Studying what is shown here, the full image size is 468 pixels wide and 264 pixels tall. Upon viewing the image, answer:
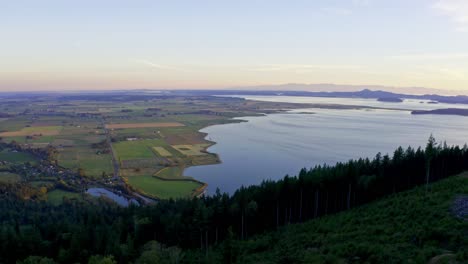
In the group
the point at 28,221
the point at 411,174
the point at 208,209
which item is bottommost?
the point at 28,221

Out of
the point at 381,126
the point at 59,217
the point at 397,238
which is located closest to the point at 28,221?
the point at 59,217

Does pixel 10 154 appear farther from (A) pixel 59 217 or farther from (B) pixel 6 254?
(B) pixel 6 254

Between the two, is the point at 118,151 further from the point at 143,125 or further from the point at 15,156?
the point at 143,125

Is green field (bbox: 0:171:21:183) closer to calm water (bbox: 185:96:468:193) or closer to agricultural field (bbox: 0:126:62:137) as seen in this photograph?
calm water (bbox: 185:96:468:193)

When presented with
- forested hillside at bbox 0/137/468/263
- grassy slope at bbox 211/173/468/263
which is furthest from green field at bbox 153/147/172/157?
grassy slope at bbox 211/173/468/263

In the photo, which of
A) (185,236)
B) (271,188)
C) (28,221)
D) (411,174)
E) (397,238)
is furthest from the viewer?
A: (28,221)

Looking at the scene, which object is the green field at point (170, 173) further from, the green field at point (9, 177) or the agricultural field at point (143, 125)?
the agricultural field at point (143, 125)

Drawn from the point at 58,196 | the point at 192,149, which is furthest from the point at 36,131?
the point at 58,196
